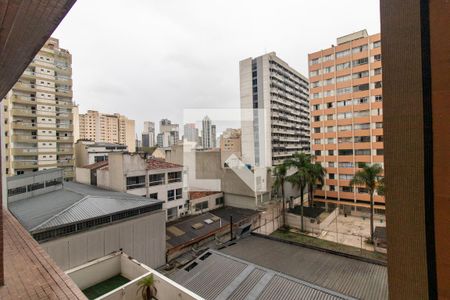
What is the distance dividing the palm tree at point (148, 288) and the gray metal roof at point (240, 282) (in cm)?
217

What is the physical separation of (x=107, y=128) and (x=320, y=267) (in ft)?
263

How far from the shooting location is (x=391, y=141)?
262 inches

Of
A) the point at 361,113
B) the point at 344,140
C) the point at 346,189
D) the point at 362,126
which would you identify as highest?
the point at 361,113

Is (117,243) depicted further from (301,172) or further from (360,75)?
(360,75)

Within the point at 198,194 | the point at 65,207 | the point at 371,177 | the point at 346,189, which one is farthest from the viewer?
the point at 346,189

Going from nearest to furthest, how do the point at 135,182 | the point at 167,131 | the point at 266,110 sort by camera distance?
the point at 135,182 → the point at 266,110 → the point at 167,131

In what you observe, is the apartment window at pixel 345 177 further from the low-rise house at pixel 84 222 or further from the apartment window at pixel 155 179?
the low-rise house at pixel 84 222

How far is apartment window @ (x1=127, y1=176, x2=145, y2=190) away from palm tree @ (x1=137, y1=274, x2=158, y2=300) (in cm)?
1189

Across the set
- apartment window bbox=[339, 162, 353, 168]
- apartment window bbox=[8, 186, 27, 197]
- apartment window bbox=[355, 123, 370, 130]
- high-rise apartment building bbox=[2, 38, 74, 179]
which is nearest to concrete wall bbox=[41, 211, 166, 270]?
apartment window bbox=[8, 186, 27, 197]

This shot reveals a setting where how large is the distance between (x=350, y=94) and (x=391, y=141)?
28862mm

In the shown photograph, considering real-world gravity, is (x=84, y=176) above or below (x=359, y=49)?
below

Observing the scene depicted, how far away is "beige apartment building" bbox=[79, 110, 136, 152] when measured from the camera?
7344 centimetres

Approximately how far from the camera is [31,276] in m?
6.03

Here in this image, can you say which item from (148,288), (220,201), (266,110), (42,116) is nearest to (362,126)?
(266,110)
